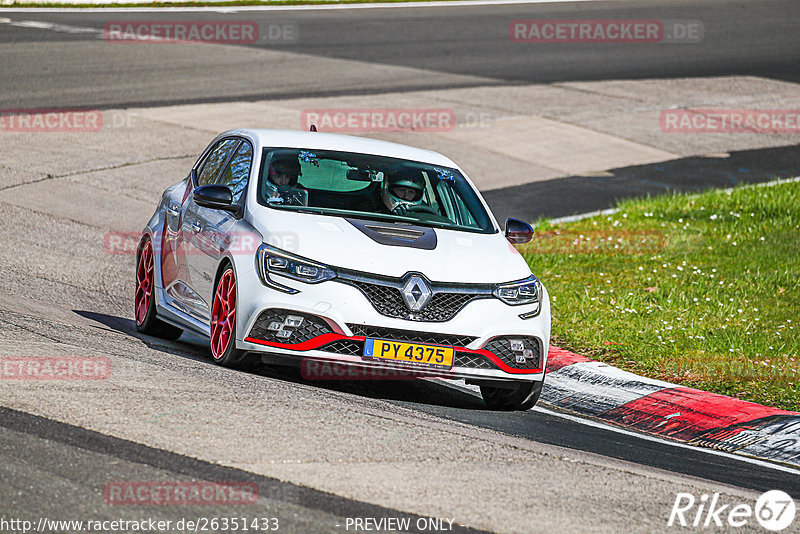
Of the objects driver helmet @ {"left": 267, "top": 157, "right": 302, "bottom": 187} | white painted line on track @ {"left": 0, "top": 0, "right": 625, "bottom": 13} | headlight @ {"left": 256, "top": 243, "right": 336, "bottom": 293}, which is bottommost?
headlight @ {"left": 256, "top": 243, "right": 336, "bottom": 293}

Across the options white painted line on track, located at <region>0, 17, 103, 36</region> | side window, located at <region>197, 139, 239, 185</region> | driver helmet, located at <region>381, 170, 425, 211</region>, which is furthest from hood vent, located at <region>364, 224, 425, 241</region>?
white painted line on track, located at <region>0, 17, 103, 36</region>

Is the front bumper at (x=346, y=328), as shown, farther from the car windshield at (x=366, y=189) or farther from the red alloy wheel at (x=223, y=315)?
the car windshield at (x=366, y=189)

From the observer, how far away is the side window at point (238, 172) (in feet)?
29.7

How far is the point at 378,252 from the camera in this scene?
26.3 ft

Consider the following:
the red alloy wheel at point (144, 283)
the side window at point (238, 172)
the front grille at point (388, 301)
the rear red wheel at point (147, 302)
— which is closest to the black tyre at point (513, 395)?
the front grille at point (388, 301)

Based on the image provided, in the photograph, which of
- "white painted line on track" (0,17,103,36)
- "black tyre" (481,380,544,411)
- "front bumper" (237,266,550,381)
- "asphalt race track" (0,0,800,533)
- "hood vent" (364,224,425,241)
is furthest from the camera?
"white painted line on track" (0,17,103,36)

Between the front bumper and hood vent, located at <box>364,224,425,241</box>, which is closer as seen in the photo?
the front bumper

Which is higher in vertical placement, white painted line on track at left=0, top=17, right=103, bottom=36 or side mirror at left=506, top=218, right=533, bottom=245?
white painted line on track at left=0, top=17, right=103, bottom=36

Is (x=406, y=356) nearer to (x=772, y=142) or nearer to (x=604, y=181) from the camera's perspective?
(x=604, y=181)

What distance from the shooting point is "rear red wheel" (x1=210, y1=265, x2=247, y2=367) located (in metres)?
8.15

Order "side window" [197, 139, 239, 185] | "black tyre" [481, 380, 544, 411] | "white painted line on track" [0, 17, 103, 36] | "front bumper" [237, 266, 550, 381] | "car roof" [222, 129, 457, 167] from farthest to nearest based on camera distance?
"white painted line on track" [0, 17, 103, 36] < "side window" [197, 139, 239, 185] < "car roof" [222, 129, 457, 167] < "black tyre" [481, 380, 544, 411] < "front bumper" [237, 266, 550, 381]

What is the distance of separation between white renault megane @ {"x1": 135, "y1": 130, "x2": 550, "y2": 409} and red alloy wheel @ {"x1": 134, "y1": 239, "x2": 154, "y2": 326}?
226 mm

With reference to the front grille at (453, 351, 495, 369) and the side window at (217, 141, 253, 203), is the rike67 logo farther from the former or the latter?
the side window at (217, 141, 253, 203)

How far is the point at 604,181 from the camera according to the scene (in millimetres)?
18781
